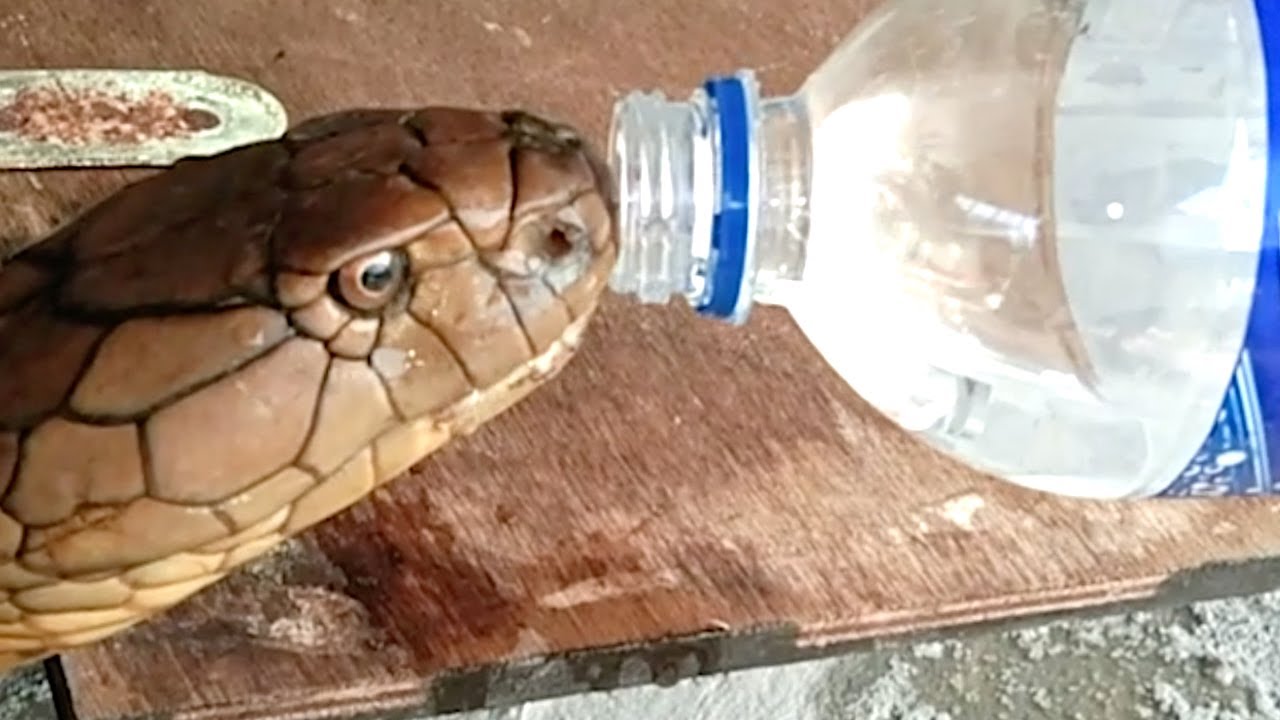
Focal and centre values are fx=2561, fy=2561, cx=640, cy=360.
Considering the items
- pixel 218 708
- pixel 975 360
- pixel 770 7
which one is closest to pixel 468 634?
pixel 218 708

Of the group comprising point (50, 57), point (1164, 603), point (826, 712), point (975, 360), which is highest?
point (50, 57)

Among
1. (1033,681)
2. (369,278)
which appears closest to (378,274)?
(369,278)

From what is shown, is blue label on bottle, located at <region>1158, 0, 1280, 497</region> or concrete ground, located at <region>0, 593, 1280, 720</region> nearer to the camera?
blue label on bottle, located at <region>1158, 0, 1280, 497</region>

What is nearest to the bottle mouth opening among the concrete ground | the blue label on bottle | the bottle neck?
the bottle neck

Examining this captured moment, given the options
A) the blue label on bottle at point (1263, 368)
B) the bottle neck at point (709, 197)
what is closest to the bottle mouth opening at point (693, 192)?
the bottle neck at point (709, 197)

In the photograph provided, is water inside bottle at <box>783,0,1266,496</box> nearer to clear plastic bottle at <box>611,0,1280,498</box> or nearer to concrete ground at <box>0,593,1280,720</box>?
clear plastic bottle at <box>611,0,1280,498</box>

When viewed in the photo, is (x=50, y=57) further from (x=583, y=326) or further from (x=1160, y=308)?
(x=1160, y=308)

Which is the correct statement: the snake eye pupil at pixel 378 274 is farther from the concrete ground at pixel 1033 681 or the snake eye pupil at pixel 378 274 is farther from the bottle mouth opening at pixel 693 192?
the concrete ground at pixel 1033 681
